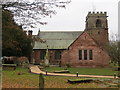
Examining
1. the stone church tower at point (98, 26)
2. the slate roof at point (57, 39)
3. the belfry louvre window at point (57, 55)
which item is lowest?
the belfry louvre window at point (57, 55)

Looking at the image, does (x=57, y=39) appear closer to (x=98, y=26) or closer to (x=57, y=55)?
(x=57, y=55)

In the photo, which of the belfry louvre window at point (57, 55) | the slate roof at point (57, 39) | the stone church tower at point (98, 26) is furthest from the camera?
the stone church tower at point (98, 26)

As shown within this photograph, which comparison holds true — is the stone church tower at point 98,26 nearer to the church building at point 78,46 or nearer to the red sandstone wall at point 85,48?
the church building at point 78,46

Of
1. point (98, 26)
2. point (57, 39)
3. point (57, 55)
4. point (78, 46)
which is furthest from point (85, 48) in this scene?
point (98, 26)

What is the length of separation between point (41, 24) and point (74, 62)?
32.1 m

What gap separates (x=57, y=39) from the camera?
2191 inches

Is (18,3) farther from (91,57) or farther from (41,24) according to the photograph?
(91,57)

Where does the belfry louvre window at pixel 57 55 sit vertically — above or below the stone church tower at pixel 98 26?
below

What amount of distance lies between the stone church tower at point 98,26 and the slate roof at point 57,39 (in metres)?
8.14

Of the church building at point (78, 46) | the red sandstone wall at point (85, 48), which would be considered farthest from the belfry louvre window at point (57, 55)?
the red sandstone wall at point (85, 48)

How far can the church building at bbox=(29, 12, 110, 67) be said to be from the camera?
47.7m

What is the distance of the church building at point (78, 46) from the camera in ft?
157

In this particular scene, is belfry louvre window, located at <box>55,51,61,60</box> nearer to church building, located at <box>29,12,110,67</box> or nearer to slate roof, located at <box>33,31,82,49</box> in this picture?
church building, located at <box>29,12,110,67</box>

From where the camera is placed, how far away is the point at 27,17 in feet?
52.6
